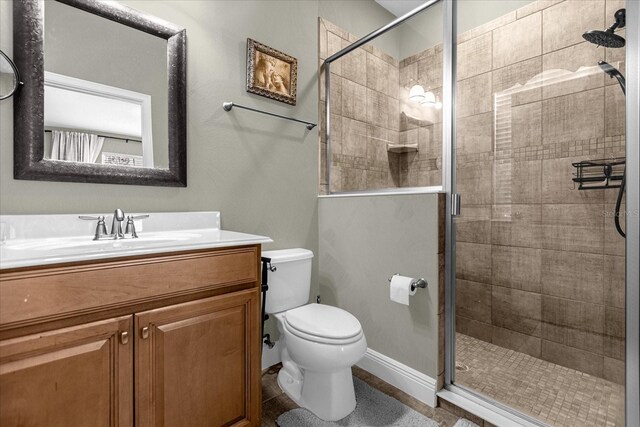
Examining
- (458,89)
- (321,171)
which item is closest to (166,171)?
(321,171)

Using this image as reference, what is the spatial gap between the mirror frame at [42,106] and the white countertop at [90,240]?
18 cm

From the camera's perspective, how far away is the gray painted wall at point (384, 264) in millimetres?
1670

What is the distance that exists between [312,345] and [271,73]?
1588 mm

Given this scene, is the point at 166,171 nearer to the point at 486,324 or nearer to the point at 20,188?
the point at 20,188

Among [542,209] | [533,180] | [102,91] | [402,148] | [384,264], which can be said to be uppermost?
[102,91]

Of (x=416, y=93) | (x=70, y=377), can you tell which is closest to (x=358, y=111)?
(x=416, y=93)

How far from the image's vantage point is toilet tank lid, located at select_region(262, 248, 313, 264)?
1.79 metres

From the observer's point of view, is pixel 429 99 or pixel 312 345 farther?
pixel 429 99

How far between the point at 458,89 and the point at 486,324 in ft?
4.68

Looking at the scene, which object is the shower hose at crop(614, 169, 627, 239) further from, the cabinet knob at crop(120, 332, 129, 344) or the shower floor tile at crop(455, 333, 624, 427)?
the cabinet knob at crop(120, 332, 129, 344)

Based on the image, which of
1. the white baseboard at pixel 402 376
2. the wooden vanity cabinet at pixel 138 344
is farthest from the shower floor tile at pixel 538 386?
the wooden vanity cabinet at pixel 138 344

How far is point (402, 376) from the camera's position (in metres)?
1.78

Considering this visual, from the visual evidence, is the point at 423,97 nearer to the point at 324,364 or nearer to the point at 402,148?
Result: the point at 402,148

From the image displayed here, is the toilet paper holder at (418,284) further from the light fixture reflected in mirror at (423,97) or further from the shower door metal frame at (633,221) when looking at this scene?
the light fixture reflected in mirror at (423,97)
